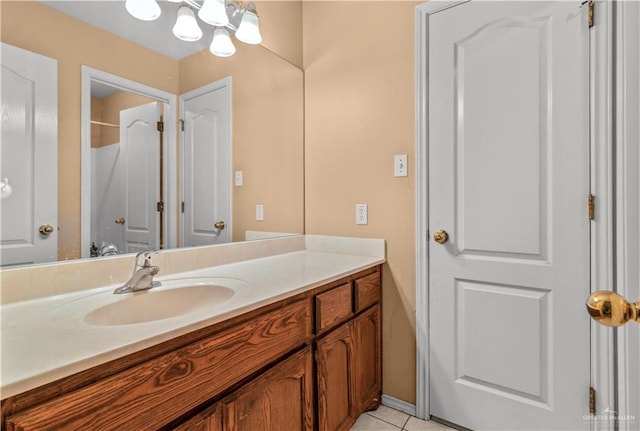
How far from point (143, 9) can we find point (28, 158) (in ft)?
2.32

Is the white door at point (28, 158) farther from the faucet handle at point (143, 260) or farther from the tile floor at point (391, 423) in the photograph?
the tile floor at point (391, 423)

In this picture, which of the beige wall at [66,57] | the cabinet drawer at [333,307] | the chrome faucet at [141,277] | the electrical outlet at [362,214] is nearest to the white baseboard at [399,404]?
the cabinet drawer at [333,307]

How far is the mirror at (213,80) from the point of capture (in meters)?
1.03

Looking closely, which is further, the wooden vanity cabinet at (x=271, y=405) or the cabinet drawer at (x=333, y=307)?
the cabinet drawer at (x=333, y=307)

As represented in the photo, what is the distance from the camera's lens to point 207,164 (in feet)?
4.97

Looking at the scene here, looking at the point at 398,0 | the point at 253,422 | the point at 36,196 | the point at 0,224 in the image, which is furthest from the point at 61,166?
the point at 398,0

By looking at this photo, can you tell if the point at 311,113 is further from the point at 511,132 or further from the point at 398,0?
the point at 511,132

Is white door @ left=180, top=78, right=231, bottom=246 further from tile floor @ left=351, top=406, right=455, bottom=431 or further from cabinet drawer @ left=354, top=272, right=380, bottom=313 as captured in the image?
tile floor @ left=351, top=406, right=455, bottom=431

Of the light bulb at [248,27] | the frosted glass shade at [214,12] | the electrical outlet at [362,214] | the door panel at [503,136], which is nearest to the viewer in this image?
the door panel at [503,136]

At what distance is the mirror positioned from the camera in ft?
3.38

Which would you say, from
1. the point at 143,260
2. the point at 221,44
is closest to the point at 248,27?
the point at 221,44

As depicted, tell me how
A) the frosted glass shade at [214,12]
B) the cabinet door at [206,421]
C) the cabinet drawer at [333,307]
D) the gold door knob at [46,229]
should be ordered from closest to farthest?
the cabinet door at [206,421]
the gold door knob at [46,229]
the cabinet drawer at [333,307]
the frosted glass shade at [214,12]

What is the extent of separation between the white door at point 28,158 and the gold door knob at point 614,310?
4.61ft

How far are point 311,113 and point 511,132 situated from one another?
112cm
